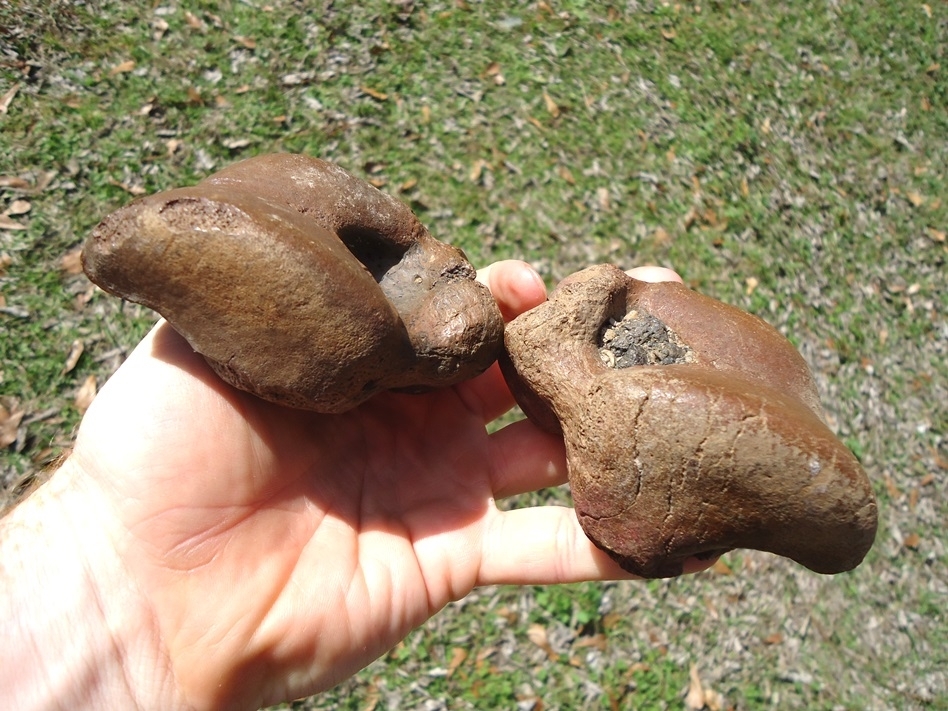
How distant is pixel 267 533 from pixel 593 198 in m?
3.70

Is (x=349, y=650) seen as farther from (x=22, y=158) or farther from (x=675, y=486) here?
(x=22, y=158)

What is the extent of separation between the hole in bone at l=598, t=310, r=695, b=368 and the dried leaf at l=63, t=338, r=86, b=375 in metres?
2.89

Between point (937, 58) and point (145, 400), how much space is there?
839cm

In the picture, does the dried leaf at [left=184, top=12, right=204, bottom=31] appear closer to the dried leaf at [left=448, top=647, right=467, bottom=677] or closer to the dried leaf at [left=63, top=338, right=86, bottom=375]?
the dried leaf at [left=63, top=338, right=86, bottom=375]

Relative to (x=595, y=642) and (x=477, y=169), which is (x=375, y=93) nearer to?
(x=477, y=169)

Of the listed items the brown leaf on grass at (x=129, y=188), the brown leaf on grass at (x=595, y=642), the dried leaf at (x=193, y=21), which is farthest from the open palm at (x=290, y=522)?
the dried leaf at (x=193, y=21)

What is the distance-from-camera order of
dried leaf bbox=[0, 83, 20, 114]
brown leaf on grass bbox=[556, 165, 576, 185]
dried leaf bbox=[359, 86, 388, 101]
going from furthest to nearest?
1. brown leaf on grass bbox=[556, 165, 576, 185]
2. dried leaf bbox=[359, 86, 388, 101]
3. dried leaf bbox=[0, 83, 20, 114]

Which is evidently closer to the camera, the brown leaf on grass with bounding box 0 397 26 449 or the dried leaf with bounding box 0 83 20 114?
the brown leaf on grass with bounding box 0 397 26 449

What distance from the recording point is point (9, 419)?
3889mm

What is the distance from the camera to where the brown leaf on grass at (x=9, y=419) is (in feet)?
12.6

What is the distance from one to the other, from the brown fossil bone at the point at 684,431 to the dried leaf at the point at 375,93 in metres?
3.09

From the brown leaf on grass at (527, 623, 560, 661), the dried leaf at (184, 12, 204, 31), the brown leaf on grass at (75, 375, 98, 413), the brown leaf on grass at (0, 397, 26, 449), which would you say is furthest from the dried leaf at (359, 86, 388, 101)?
the brown leaf on grass at (527, 623, 560, 661)

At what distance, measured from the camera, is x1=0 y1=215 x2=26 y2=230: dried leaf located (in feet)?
14.0

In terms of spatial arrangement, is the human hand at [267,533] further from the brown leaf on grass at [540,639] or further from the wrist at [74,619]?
the brown leaf on grass at [540,639]
